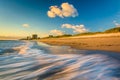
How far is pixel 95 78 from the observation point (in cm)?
513

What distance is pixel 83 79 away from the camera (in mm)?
5082

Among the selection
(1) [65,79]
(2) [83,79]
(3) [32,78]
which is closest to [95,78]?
(2) [83,79]

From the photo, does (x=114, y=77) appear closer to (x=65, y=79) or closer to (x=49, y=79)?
(x=65, y=79)

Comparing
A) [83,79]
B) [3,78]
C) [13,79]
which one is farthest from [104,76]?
[3,78]

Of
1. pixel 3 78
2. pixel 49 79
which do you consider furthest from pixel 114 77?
pixel 3 78

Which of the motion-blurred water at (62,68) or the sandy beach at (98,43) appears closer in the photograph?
the motion-blurred water at (62,68)

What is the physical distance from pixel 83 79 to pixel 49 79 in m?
1.01

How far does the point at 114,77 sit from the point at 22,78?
111 inches

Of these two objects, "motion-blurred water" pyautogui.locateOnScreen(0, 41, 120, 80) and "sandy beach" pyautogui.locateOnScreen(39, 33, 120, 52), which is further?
"sandy beach" pyautogui.locateOnScreen(39, 33, 120, 52)

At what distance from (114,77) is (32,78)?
8.21ft

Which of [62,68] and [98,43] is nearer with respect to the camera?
[62,68]

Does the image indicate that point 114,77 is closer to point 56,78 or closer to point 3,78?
point 56,78

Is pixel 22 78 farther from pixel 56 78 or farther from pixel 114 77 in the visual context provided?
pixel 114 77

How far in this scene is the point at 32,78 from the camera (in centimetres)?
528
